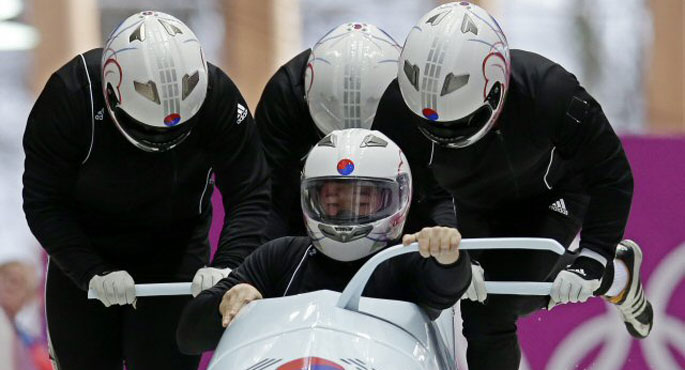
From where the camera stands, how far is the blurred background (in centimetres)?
835

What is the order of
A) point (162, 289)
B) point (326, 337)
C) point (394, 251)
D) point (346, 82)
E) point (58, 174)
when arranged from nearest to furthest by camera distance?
1. point (326, 337)
2. point (394, 251)
3. point (162, 289)
4. point (58, 174)
5. point (346, 82)

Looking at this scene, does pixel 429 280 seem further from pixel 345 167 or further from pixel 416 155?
pixel 416 155

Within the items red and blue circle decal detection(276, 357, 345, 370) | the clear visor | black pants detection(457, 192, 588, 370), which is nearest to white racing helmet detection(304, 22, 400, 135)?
black pants detection(457, 192, 588, 370)

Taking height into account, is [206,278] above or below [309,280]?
below

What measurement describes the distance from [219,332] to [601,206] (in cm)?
129

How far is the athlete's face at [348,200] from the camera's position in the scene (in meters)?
3.66

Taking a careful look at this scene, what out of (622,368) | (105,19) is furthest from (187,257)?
(105,19)

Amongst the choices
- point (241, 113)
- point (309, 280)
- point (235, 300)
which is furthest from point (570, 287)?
point (241, 113)

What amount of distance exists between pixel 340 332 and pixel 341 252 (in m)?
0.52

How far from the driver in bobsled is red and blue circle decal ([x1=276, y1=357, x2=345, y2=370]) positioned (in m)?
0.50

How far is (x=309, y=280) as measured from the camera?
12.1ft

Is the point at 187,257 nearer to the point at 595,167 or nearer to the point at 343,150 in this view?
the point at 343,150

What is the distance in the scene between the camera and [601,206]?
416cm

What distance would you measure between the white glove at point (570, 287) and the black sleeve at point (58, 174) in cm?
139
